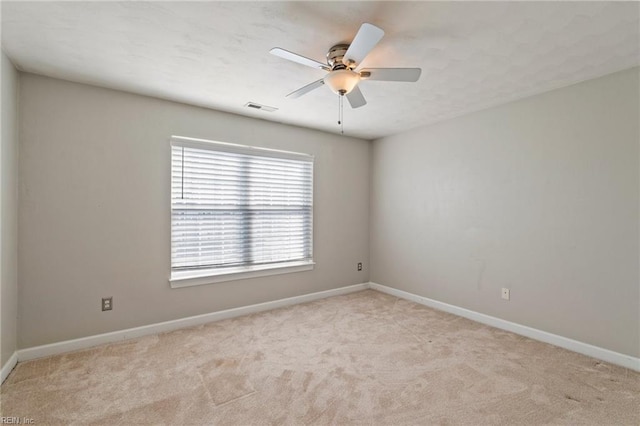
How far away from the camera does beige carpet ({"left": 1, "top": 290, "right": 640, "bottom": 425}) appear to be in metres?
1.91

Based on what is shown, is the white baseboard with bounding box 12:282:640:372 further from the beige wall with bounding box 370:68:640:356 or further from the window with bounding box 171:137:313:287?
the window with bounding box 171:137:313:287

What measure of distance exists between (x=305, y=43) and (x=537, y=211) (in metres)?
2.66

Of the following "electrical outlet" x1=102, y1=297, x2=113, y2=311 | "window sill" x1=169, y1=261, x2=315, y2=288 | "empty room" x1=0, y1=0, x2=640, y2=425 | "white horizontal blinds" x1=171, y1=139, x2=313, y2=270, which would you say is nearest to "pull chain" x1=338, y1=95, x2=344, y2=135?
"empty room" x1=0, y1=0, x2=640, y2=425

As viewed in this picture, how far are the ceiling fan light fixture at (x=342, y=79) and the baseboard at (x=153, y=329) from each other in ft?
8.90

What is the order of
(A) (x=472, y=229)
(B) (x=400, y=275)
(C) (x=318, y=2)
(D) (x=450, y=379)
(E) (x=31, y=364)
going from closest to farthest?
(C) (x=318, y=2), (D) (x=450, y=379), (E) (x=31, y=364), (A) (x=472, y=229), (B) (x=400, y=275)

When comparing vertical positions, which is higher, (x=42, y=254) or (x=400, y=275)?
(x=42, y=254)

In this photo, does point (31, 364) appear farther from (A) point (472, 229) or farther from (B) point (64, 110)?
(A) point (472, 229)

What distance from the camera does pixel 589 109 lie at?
2.71 m

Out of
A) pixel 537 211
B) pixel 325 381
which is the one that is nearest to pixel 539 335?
pixel 537 211

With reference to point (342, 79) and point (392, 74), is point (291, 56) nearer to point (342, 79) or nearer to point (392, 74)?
point (342, 79)

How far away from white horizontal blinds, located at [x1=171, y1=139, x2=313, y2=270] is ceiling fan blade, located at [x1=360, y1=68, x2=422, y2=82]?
2004mm

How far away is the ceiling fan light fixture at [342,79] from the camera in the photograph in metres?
2.09

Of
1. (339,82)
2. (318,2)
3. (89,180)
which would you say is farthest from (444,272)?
(89,180)

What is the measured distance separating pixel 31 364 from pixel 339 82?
3.23m
